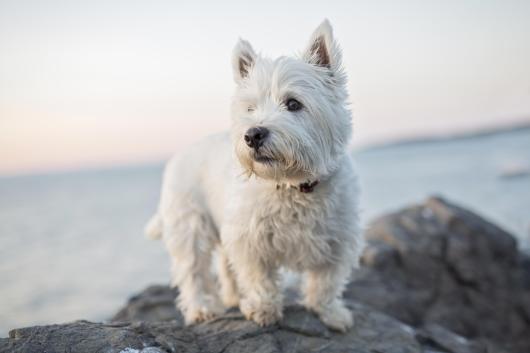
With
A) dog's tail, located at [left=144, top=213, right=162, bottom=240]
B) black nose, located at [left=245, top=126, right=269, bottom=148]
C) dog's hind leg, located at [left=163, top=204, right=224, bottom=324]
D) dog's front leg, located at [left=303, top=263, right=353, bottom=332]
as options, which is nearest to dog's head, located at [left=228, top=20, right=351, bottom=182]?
black nose, located at [left=245, top=126, right=269, bottom=148]

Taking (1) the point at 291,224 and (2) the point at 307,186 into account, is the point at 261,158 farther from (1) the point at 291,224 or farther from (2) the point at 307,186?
(1) the point at 291,224

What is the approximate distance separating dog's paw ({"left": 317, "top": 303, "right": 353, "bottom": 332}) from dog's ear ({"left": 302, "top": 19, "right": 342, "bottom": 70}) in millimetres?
2379

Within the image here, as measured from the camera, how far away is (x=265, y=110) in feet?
12.8

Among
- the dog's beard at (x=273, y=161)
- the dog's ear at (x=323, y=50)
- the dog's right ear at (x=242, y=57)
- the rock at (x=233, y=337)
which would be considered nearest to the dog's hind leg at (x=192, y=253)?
the rock at (x=233, y=337)

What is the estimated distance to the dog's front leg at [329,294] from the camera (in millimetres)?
4730

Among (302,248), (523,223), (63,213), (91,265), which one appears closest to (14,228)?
(63,213)

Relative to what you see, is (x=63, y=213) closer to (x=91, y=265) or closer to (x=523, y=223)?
(x=91, y=265)

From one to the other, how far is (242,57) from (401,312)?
4.36 metres

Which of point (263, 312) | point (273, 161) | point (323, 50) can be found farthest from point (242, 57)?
point (263, 312)

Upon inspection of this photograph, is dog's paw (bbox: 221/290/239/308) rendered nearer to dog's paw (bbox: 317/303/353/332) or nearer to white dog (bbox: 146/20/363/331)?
white dog (bbox: 146/20/363/331)

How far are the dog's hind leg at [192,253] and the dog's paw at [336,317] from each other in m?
1.18

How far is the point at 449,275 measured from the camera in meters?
8.00

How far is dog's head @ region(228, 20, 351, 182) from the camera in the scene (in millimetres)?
3730

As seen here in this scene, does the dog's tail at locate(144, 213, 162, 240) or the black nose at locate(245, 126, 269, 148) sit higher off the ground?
the black nose at locate(245, 126, 269, 148)
